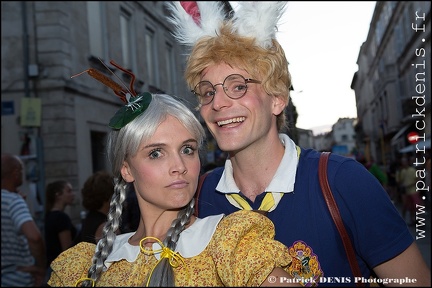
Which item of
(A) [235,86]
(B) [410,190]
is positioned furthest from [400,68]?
(A) [235,86]

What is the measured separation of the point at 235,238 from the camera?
1.70 meters

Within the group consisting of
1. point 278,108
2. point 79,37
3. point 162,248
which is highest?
point 79,37

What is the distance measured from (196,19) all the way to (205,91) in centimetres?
38

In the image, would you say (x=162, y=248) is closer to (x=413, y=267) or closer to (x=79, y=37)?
(x=413, y=267)

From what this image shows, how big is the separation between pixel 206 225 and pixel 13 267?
10.0ft

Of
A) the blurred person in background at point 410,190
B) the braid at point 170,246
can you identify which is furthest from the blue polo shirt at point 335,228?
the blurred person in background at point 410,190

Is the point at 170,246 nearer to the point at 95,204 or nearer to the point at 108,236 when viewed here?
the point at 108,236

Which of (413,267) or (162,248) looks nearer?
(162,248)

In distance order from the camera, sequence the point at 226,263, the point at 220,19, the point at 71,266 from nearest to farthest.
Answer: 1. the point at 226,263
2. the point at 71,266
3. the point at 220,19

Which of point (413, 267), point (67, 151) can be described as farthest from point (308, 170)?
point (67, 151)

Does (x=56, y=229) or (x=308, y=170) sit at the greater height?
(x=308, y=170)

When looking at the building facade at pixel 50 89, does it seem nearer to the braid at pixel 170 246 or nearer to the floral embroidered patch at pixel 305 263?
the braid at pixel 170 246

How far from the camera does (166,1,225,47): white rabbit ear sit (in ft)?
7.88

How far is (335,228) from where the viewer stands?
201 centimetres
